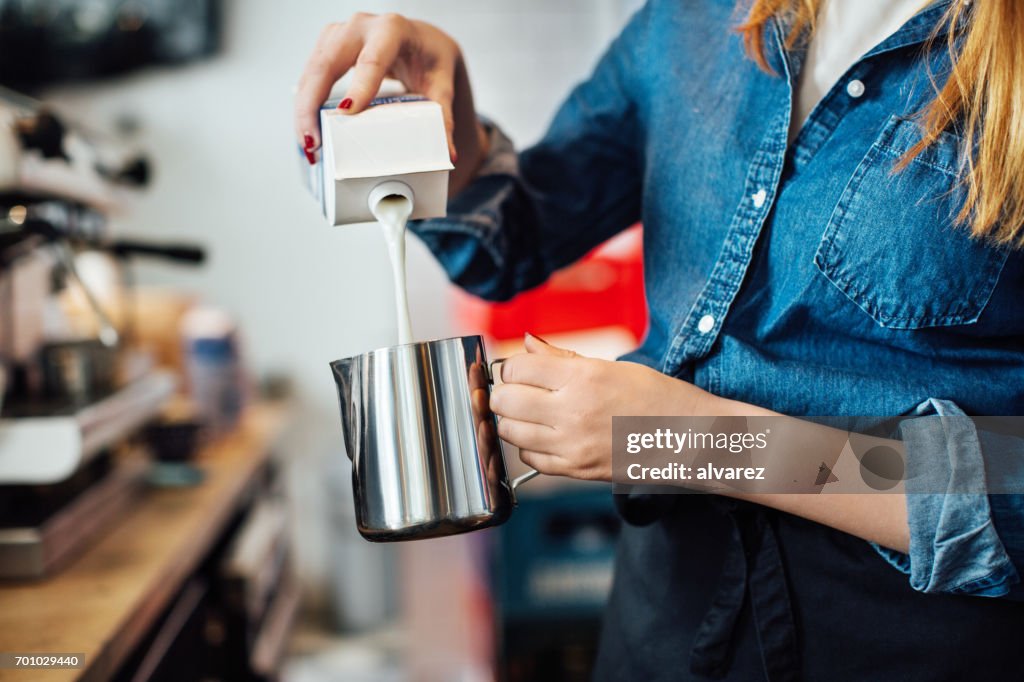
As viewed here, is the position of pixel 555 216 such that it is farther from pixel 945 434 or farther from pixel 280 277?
pixel 280 277

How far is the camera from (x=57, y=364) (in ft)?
4.01

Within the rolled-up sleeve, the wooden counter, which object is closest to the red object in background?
the wooden counter

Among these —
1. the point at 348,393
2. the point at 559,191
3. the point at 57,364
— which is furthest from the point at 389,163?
the point at 57,364

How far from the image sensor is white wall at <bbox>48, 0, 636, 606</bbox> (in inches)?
93.6

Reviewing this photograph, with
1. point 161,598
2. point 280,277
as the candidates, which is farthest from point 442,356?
point 280,277

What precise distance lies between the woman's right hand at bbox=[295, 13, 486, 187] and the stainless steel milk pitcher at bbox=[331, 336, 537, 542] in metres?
0.17

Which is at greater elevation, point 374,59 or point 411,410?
point 374,59

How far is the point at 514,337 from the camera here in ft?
6.61

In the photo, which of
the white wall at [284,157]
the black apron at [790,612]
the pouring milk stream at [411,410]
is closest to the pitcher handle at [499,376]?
the pouring milk stream at [411,410]

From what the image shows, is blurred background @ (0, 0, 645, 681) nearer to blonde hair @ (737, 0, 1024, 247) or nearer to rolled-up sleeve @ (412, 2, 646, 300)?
rolled-up sleeve @ (412, 2, 646, 300)

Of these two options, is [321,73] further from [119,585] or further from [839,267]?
[119,585]

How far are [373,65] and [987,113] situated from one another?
0.47 metres

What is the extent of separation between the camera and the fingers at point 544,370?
2.00ft

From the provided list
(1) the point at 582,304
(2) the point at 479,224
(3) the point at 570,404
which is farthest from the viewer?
(1) the point at 582,304
